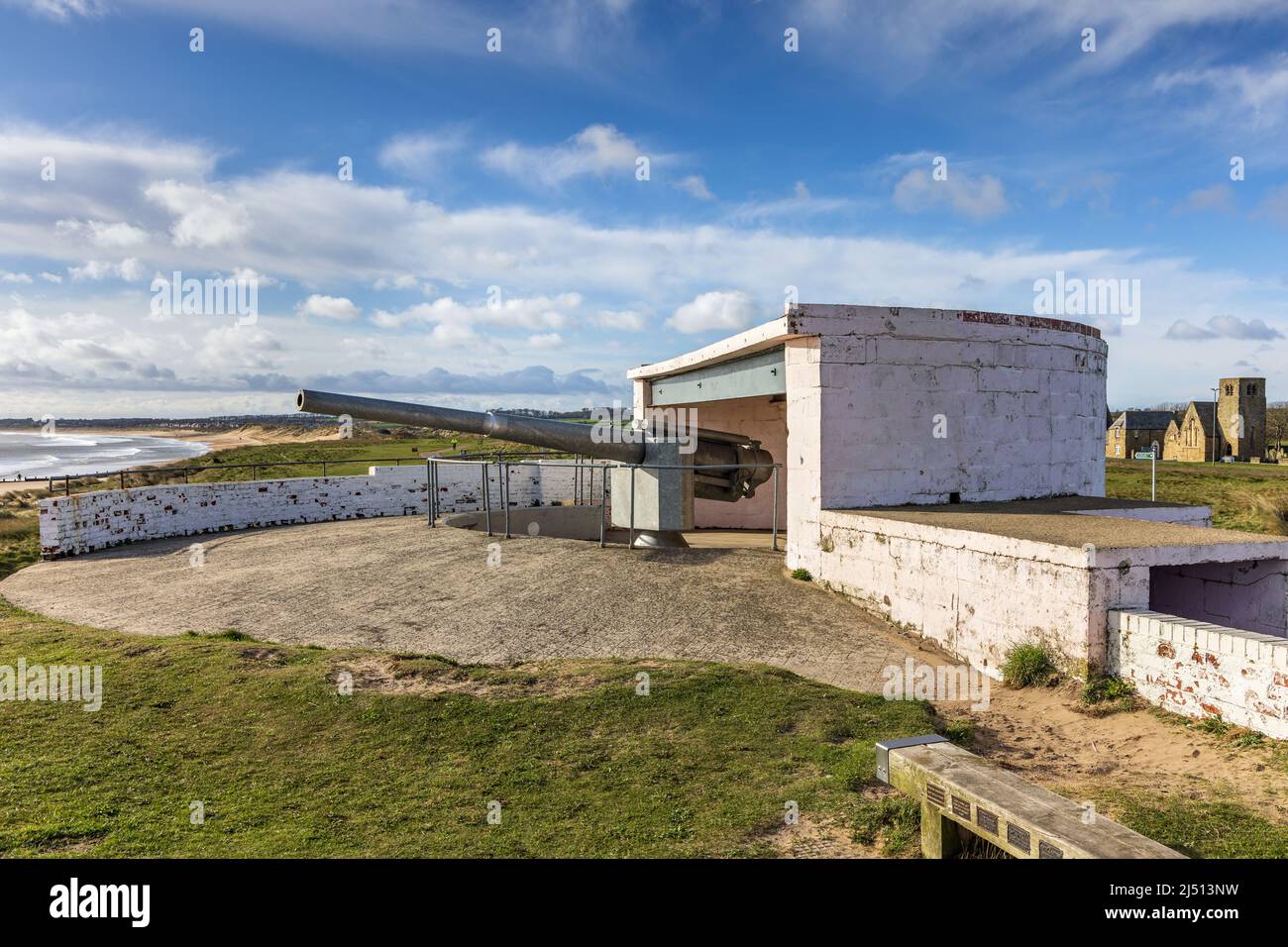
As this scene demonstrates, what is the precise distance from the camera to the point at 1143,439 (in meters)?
76.6

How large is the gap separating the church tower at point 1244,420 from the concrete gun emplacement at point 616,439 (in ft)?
249

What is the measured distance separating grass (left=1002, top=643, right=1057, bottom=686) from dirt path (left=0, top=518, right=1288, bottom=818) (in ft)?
0.51

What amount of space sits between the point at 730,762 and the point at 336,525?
1185cm

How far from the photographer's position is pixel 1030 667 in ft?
20.6

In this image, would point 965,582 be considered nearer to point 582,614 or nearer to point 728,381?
point 582,614

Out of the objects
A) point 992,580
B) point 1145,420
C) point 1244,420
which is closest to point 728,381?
point 992,580

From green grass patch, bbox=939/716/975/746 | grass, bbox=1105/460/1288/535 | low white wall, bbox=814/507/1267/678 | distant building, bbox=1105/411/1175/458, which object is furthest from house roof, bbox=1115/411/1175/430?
green grass patch, bbox=939/716/975/746

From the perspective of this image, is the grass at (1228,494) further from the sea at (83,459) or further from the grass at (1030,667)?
the sea at (83,459)

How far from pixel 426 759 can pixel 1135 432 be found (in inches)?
3433

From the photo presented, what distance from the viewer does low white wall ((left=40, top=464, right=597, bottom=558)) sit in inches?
513

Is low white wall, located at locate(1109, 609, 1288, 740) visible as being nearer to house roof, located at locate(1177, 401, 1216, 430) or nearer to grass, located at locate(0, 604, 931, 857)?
grass, located at locate(0, 604, 931, 857)

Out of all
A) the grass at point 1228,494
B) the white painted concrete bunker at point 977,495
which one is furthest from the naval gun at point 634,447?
the grass at point 1228,494
